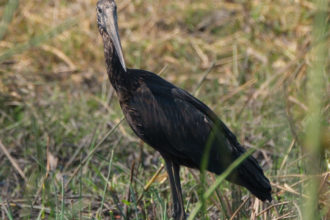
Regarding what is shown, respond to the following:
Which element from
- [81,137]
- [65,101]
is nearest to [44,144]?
Result: [81,137]

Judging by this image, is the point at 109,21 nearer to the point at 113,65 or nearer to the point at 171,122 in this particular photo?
the point at 113,65

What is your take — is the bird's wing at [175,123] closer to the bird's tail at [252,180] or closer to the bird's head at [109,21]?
the bird's tail at [252,180]

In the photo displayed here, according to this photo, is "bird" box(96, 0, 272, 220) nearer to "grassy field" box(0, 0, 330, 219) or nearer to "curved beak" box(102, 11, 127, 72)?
"curved beak" box(102, 11, 127, 72)

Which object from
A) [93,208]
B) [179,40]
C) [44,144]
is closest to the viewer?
[93,208]

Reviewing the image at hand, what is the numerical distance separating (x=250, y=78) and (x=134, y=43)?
146 cm

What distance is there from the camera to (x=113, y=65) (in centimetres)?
334

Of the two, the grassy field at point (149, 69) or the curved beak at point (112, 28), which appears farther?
the grassy field at point (149, 69)

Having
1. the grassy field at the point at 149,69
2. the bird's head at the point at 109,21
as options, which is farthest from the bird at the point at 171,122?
the grassy field at the point at 149,69

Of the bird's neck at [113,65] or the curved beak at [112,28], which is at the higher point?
the curved beak at [112,28]

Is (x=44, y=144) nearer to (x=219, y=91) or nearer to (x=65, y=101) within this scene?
(x=65, y=101)

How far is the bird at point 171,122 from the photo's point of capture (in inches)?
128

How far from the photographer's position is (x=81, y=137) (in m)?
5.12

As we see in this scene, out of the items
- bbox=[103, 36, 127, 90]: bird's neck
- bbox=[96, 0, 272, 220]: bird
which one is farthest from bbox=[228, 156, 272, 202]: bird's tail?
bbox=[103, 36, 127, 90]: bird's neck

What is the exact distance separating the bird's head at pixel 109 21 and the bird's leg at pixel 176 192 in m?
0.71
